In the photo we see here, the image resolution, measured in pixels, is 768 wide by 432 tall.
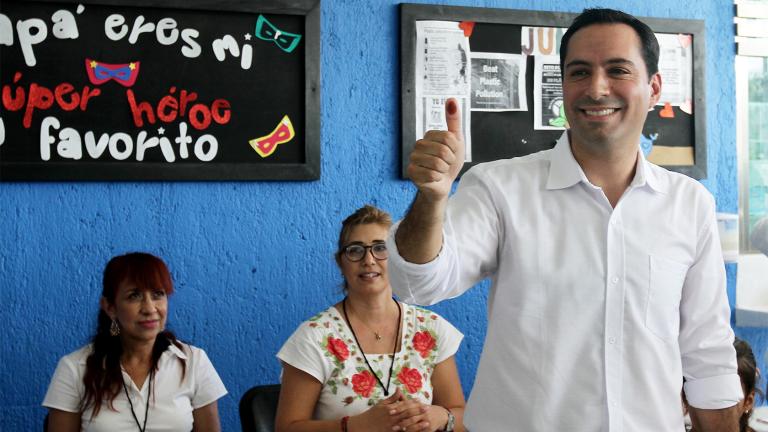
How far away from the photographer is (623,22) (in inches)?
57.7

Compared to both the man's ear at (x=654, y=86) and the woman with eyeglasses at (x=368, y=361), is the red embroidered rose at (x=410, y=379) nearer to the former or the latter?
the woman with eyeglasses at (x=368, y=361)

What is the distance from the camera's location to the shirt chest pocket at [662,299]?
Answer: 4.60ft

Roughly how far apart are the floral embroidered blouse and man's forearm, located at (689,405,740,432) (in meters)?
0.95

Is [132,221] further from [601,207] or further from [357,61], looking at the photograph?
[601,207]

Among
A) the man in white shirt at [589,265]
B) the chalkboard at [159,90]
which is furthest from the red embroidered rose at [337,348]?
the man in white shirt at [589,265]

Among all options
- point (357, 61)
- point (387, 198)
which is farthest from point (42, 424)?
point (357, 61)

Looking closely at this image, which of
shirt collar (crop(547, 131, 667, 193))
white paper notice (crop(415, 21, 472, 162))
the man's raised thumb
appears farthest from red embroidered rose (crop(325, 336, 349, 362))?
the man's raised thumb

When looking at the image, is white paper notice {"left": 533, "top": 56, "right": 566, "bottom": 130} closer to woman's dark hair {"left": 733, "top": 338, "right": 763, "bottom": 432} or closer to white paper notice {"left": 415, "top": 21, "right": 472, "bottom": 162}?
white paper notice {"left": 415, "top": 21, "right": 472, "bottom": 162}

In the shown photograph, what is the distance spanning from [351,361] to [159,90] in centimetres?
102

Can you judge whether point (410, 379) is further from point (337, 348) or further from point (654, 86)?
point (654, 86)

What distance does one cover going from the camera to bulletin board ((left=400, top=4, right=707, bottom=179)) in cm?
293

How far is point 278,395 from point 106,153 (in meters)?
0.90

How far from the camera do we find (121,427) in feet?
7.95

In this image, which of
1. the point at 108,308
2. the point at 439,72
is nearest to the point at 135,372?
the point at 108,308
